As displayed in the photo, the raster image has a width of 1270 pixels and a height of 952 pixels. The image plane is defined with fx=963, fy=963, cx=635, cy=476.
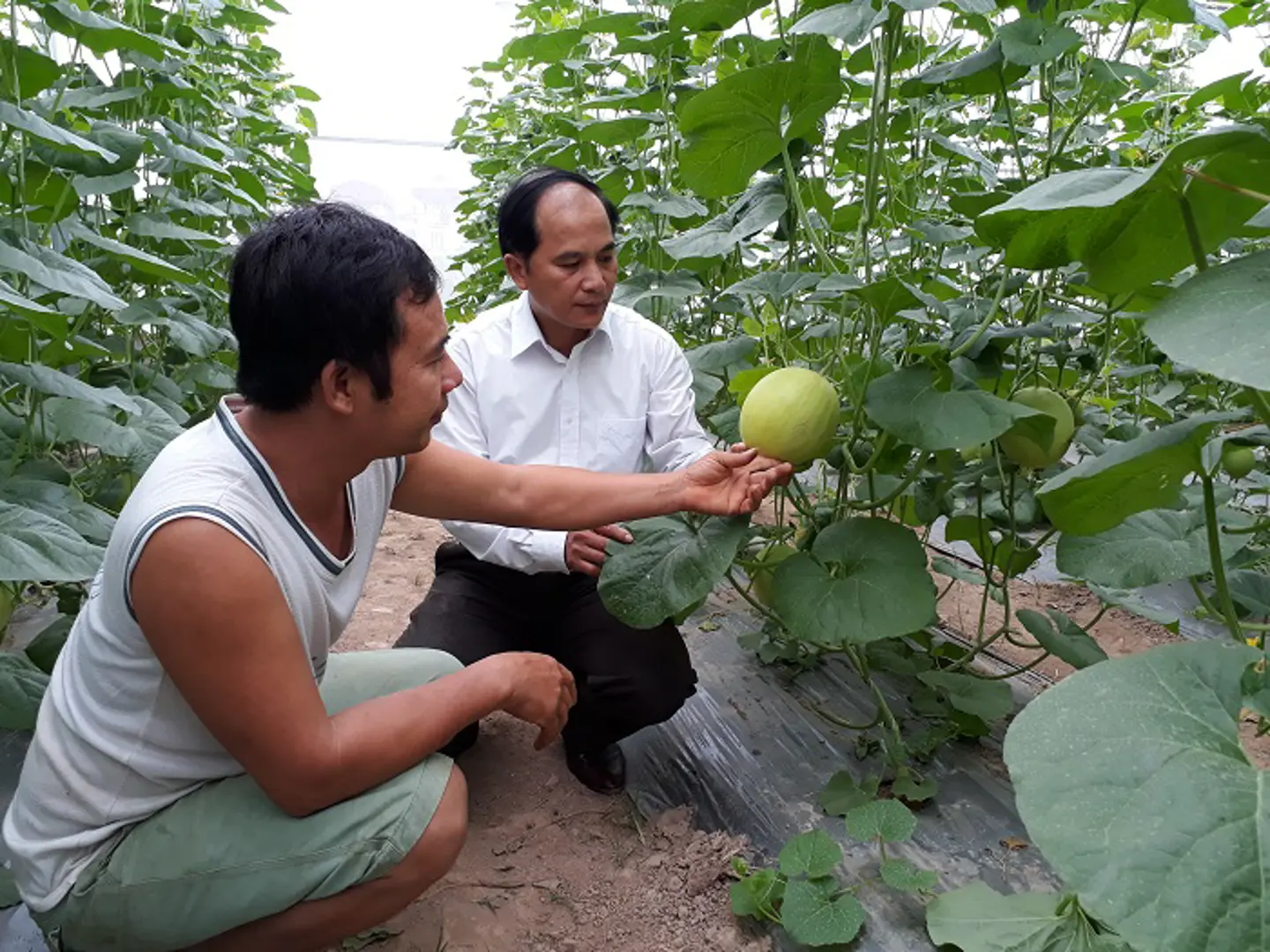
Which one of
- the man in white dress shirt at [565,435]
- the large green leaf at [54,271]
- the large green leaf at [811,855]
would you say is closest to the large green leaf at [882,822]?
the large green leaf at [811,855]

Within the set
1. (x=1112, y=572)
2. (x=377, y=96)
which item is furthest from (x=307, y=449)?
(x=377, y=96)

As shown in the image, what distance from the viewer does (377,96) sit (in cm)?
752

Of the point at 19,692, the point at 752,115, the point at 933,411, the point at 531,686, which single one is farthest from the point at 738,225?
the point at 19,692

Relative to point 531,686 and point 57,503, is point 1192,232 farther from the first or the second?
point 57,503

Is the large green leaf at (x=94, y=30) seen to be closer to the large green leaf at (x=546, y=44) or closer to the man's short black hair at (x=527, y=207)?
the man's short black hair at (x=527, y=207)

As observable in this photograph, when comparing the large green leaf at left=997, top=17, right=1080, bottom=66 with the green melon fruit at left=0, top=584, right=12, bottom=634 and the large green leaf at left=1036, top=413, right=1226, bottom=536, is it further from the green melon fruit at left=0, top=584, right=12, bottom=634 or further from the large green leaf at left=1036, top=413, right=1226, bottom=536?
the green melon fruit at left=0, top=584, right=12, bottom=634

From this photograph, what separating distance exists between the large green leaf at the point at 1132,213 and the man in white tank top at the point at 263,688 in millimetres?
686

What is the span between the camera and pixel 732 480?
1.52m

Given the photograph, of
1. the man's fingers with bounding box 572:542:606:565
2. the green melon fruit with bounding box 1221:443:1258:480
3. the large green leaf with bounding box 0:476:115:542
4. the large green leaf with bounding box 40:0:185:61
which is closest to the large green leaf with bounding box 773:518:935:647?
the man's fingers with bounding box 572:542:606:565

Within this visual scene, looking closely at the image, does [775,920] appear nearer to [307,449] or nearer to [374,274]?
[307,449]

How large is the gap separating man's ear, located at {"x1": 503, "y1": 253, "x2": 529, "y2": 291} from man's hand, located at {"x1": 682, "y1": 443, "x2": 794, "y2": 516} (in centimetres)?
64

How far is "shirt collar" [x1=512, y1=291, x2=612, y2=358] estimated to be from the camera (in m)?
2.03

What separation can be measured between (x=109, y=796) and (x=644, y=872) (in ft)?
2.88

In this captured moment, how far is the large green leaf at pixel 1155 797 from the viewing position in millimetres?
661
